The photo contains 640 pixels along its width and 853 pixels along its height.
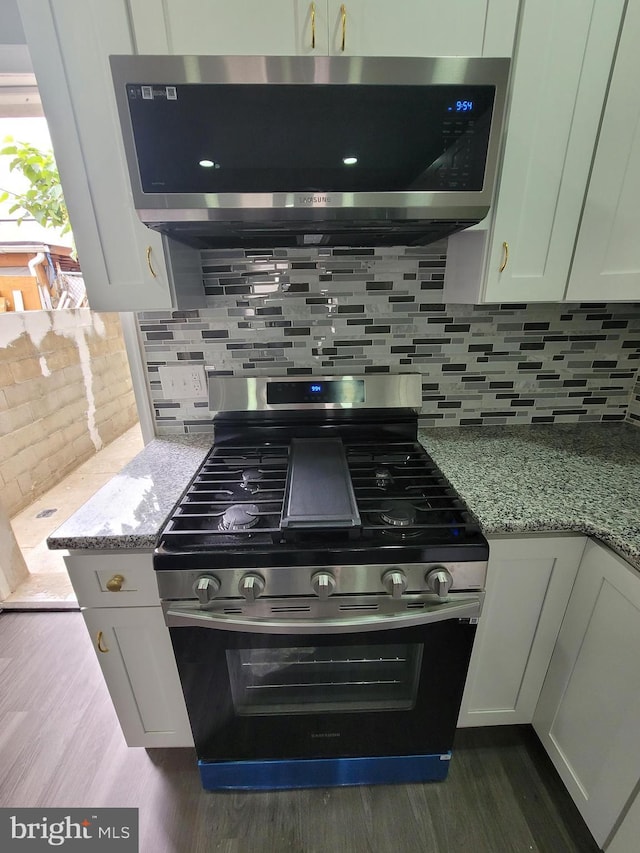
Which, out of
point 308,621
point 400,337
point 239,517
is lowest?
point 308,621

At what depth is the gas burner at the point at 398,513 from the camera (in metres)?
0.92

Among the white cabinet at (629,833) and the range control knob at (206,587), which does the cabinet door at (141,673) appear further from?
the white cabinet at (629,833)

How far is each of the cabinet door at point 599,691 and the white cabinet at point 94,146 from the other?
135 cm

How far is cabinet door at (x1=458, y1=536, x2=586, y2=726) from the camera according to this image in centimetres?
99

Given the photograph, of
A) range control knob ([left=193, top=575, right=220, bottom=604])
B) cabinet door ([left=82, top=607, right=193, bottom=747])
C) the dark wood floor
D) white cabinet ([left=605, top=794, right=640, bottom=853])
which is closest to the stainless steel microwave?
range control knob ([left=193, top=575, right=220, bottom=604])

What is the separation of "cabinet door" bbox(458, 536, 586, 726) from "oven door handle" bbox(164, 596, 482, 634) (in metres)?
0.19

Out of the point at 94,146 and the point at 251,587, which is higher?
the point at 94,146

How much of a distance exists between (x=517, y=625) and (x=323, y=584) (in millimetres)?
639

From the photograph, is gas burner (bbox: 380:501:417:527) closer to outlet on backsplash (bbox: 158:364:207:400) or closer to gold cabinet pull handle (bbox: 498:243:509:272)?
gold cabinet pull handle (bbox: 498:243:509:272)

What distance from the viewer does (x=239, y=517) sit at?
0.95 m

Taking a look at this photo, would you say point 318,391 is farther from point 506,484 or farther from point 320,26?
point 320,26

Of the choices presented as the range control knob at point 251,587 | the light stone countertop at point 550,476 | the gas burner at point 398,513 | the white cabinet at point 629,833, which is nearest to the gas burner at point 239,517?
the range control knob at point 251,587

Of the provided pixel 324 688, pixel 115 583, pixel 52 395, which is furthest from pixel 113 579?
pixel 52 395

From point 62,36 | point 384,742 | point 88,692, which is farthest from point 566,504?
point 88,692
